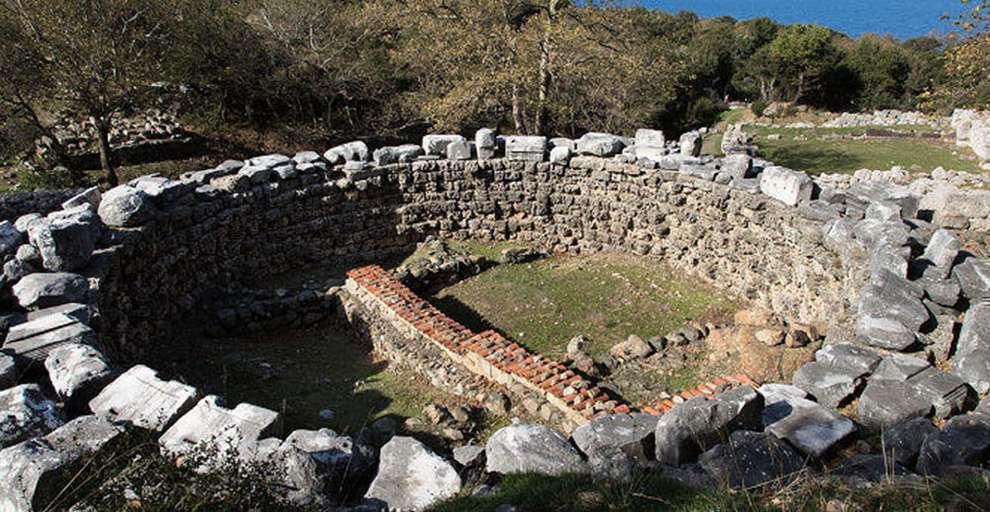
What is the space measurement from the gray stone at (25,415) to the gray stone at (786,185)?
29.5 ft

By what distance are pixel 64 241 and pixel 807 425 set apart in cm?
782

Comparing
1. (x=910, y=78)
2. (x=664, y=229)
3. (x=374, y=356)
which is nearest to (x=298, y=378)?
(x=374, y=356)

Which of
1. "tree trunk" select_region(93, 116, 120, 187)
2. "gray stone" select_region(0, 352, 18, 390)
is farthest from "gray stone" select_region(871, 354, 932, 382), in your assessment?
"tree trunk" select_region(93, 116, 120, 187)

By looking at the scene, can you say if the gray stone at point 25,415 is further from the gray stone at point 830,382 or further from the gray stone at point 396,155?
the gray stone at point 396,155

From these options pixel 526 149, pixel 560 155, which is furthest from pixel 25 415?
pixel 560 155

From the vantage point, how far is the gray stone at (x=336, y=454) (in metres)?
4.54

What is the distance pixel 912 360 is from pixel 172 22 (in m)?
19.8

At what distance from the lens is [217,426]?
500 cm

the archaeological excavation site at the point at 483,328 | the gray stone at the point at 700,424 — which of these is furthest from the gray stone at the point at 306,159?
the gray stone at the point at 700,424

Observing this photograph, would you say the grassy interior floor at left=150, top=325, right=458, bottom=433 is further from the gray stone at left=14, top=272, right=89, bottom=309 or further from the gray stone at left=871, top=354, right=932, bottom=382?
the gray stone at left=871, top=354, right=932, bottom=382

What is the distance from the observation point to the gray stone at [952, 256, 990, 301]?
6.68m

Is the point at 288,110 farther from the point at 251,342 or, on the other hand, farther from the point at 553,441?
the point at 553,441

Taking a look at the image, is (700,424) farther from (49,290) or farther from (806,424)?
(49,290)

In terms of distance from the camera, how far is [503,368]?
8.09m
